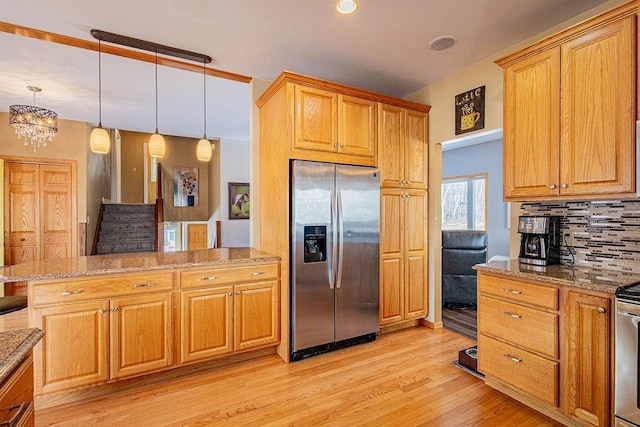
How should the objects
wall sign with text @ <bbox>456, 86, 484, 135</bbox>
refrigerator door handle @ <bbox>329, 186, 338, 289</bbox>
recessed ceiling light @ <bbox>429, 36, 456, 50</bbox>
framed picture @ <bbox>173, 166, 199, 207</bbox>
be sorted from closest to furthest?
recessed ceiling light @ <bbox>429, 36, 456, 50</bbox>, refrigerator door handle @ <bbox>329, 186, 338, 289</bbox>, wall sign with text @ <bbox>456, 86, 484, 135</bbox>, framed picture @ <bbox>173, 166, 199, 207</bbox>

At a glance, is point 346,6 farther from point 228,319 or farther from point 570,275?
point 228,319

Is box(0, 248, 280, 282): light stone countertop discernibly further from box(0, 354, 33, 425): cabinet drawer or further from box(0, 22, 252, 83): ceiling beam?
box(0, 22, 252, 83): ceiling beam

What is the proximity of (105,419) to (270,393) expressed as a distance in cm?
105

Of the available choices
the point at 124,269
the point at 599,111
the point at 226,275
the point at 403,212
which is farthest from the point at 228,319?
the point at 599,111

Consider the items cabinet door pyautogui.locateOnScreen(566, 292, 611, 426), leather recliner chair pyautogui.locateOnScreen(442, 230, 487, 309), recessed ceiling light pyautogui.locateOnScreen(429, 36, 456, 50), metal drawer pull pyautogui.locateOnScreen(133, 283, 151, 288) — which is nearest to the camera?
cabinet door pyautogui.locateOnScreen(566, 292, 611, 426)

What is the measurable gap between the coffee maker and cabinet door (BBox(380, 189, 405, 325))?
1147 mm

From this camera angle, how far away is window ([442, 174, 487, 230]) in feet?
22.0

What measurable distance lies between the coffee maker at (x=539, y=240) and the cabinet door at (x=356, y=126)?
147 centimetres

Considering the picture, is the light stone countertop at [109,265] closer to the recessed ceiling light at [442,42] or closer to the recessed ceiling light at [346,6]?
the recessed ceiling light at [346,6]

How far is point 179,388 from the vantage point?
2379mm

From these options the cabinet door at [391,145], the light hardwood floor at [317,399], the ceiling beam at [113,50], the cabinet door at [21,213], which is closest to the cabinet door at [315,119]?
the cabinet door at [391,145]

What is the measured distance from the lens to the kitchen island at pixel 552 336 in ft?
5.59

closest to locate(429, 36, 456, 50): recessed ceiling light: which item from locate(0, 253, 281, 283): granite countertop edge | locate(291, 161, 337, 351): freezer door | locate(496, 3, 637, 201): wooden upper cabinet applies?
locate(496, 3, 637, 201): wooden upper cabinet

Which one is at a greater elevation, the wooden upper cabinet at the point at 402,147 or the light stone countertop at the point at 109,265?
the wooden upper cabinet at the point at 402,147
